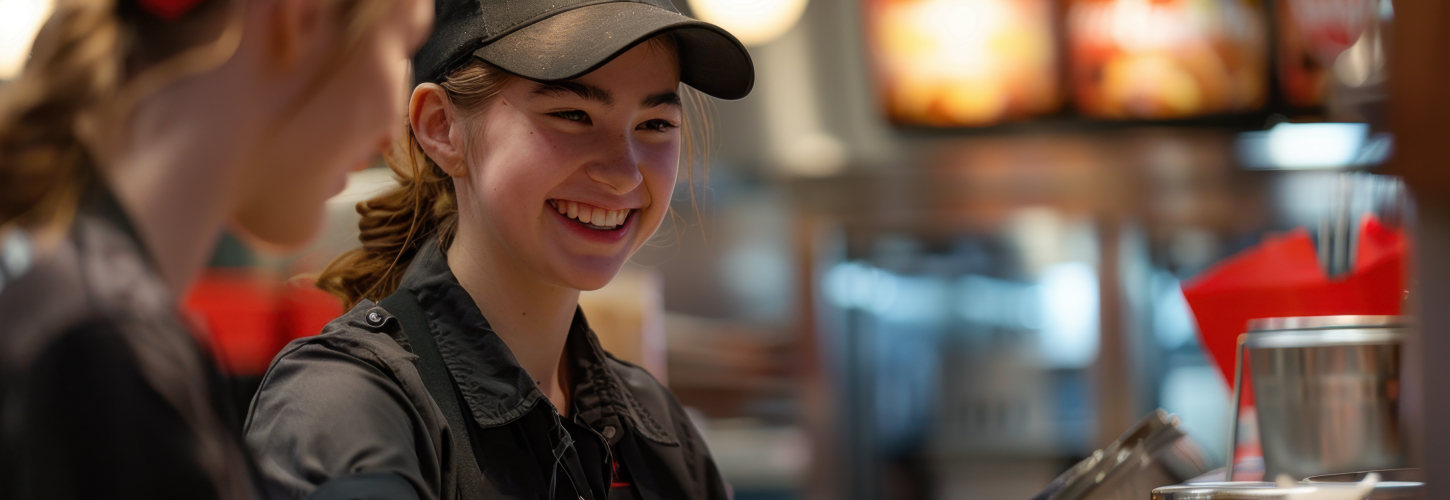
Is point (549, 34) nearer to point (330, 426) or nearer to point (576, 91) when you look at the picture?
point (576, 91)

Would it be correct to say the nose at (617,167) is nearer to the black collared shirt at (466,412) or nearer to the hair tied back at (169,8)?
the black collared shirt at (466,412)

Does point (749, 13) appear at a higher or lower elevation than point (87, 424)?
higher

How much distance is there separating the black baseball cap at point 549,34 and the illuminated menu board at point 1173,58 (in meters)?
2.50

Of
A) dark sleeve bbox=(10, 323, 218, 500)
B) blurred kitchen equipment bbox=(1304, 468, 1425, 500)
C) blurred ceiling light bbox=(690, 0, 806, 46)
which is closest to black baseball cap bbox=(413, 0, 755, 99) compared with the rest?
dark sleeve bbox=(10, 323, 218, 500)

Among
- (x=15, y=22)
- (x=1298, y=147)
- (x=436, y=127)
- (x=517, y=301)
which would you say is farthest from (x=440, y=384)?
(x=1298, y=147)

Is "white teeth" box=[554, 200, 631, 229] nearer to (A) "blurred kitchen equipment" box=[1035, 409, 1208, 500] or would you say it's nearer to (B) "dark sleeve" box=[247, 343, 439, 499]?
(B) "dark sleeve" box=[247, 343, 439, 499]

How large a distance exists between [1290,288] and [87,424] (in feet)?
4.32

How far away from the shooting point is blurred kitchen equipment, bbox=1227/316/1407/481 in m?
1.14

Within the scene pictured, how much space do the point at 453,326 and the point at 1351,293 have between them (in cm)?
106

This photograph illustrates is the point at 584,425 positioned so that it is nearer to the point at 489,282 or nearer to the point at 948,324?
the point at 489,282

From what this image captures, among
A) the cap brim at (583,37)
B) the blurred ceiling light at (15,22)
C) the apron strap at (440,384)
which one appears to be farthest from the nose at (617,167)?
the blurred ceiling light at (15,22)

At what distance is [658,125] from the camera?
4.05 feet

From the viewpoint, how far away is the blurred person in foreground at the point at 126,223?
0.48 m

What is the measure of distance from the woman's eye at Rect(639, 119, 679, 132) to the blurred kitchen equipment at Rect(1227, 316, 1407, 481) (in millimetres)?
670
